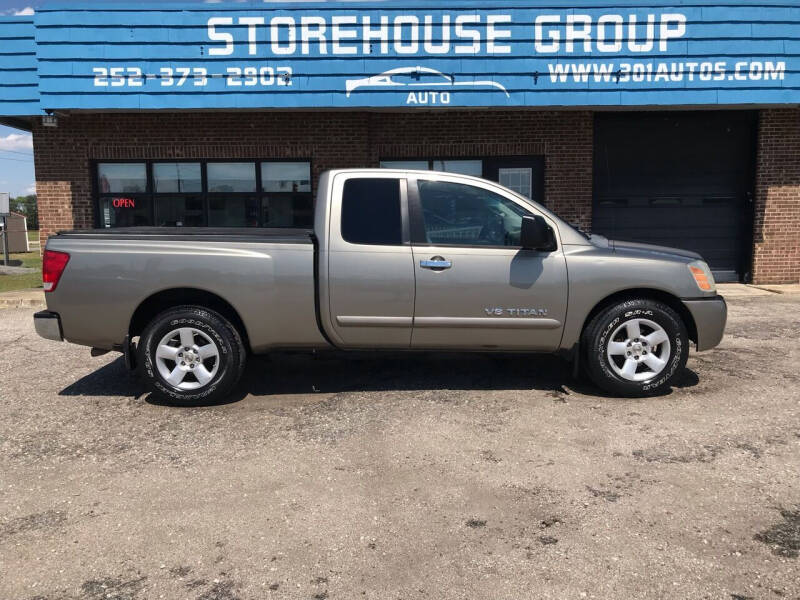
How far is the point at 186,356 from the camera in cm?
502

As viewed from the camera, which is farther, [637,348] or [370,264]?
[637,348]

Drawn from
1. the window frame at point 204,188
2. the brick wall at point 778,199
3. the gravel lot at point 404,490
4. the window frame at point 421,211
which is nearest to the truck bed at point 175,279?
the gravel lot at point 404,490

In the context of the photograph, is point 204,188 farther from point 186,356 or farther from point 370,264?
point 370,264

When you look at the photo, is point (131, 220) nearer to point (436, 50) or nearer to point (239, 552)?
point (436, 50)

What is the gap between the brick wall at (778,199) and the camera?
1175 cm

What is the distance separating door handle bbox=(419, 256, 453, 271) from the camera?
4988 mm

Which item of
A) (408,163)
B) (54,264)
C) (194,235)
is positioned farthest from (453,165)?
(54,264)

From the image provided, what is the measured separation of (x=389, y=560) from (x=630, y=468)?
1717mm

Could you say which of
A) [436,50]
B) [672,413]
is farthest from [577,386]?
[436,50]

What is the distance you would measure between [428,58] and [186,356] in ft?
24.0

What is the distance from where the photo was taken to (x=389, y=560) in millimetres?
2900

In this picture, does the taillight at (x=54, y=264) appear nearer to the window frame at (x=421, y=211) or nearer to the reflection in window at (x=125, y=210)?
the window frame at (x=421, y=211)

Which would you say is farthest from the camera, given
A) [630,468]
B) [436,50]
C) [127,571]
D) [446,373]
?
[436,50]

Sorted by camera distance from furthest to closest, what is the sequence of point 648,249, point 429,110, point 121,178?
1. point 121,178
2. point 429,110
3. point 648,249
